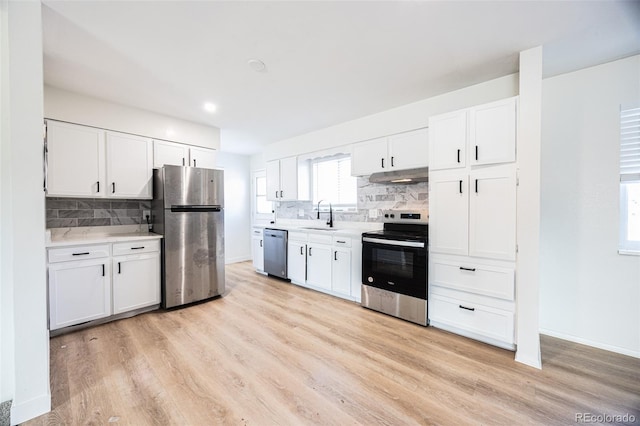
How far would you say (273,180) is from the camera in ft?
16.6

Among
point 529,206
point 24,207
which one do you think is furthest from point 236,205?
point 529,206

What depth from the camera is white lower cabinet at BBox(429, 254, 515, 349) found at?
2299mm

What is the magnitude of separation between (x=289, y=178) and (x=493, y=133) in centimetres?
321

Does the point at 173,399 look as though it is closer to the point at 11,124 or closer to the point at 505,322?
the point at 11,124

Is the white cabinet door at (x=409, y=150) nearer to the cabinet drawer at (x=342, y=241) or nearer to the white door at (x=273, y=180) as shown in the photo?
the cabinet drawer at (x=342, y=241)

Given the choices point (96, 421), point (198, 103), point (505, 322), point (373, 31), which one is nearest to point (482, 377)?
point (505, 322)

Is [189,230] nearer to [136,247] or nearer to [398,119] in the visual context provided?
[136,247]

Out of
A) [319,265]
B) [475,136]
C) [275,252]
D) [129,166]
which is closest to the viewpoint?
[475,136]

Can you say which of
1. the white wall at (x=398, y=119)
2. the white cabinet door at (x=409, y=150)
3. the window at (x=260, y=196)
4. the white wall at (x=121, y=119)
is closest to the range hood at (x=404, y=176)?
the white cabinet door at (x=409, y=150)

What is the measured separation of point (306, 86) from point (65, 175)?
285cm

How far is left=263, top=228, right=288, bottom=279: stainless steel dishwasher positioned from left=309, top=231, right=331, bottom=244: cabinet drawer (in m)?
0.60

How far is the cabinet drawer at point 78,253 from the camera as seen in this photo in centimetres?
255

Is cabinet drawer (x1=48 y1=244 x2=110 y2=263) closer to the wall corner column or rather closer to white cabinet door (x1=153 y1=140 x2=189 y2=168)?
white cabinet door (x1=153 y1=140 x2=189 y2=168)

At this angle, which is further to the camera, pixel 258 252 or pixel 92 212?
pixel 258 252
